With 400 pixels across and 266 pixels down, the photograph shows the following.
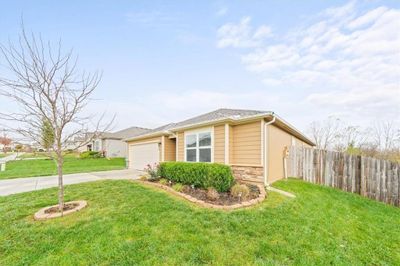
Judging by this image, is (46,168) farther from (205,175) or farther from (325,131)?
(325,131)

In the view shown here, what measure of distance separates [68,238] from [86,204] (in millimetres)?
1937

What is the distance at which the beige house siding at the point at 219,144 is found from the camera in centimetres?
821

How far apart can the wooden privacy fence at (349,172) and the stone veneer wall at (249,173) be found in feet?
10.4

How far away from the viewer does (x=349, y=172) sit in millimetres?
8125

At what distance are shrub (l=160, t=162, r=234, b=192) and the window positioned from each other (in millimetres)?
1138

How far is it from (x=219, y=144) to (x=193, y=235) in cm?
481

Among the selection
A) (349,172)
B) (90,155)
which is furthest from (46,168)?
(349,172)

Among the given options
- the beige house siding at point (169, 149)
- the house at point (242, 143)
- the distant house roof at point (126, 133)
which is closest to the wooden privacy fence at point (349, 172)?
the house at point (242, 143)

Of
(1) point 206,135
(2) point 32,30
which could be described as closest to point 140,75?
(1) point 206,135

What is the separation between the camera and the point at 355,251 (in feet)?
13.0

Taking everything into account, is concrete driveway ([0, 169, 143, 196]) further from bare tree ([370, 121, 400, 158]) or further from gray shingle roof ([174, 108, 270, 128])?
bare tree ([370, 121, 400, 158])

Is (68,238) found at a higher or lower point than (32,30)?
lower

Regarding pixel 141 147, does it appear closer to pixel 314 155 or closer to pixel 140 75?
pixel 140 75

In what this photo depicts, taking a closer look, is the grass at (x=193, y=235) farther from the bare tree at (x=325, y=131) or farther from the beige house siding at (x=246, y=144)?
the bare tree at (x=325, y=131)
